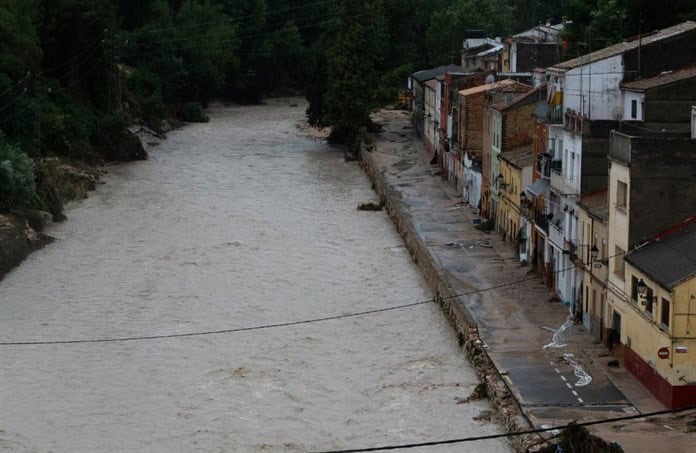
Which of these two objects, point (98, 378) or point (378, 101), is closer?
point (98, 378)

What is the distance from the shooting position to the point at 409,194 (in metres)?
58.2

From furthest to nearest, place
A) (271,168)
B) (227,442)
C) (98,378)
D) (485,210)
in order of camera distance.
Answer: (271,168) → (485,210) → (98,378) → (227,442)

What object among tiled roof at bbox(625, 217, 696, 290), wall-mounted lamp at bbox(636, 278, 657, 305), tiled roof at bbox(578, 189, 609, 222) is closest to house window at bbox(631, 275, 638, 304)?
tiled roof at bbox(625, 217, 696, 290)

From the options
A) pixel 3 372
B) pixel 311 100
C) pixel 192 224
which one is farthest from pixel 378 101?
pixel 3 372

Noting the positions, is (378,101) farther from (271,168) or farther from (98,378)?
(98,378)

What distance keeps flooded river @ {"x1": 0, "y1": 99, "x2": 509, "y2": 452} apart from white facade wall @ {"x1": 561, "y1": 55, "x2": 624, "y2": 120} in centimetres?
747

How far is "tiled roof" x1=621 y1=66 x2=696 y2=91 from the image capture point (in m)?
35.9

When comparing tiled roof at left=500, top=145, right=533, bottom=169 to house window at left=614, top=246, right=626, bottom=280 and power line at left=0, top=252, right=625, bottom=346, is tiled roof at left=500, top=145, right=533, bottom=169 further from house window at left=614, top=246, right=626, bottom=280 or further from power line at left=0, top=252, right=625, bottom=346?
house window at left=614, top=246, right=626, bottom=280

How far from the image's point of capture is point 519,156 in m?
47.2

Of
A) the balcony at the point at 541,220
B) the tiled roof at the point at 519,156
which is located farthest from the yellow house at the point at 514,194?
the balcony at the point at 541,220

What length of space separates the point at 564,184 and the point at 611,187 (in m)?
6.07

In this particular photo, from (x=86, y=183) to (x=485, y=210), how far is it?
20.9 metres

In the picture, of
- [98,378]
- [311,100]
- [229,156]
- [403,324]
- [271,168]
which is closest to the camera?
[98,378]

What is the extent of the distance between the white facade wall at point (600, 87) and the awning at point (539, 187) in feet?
7.95
